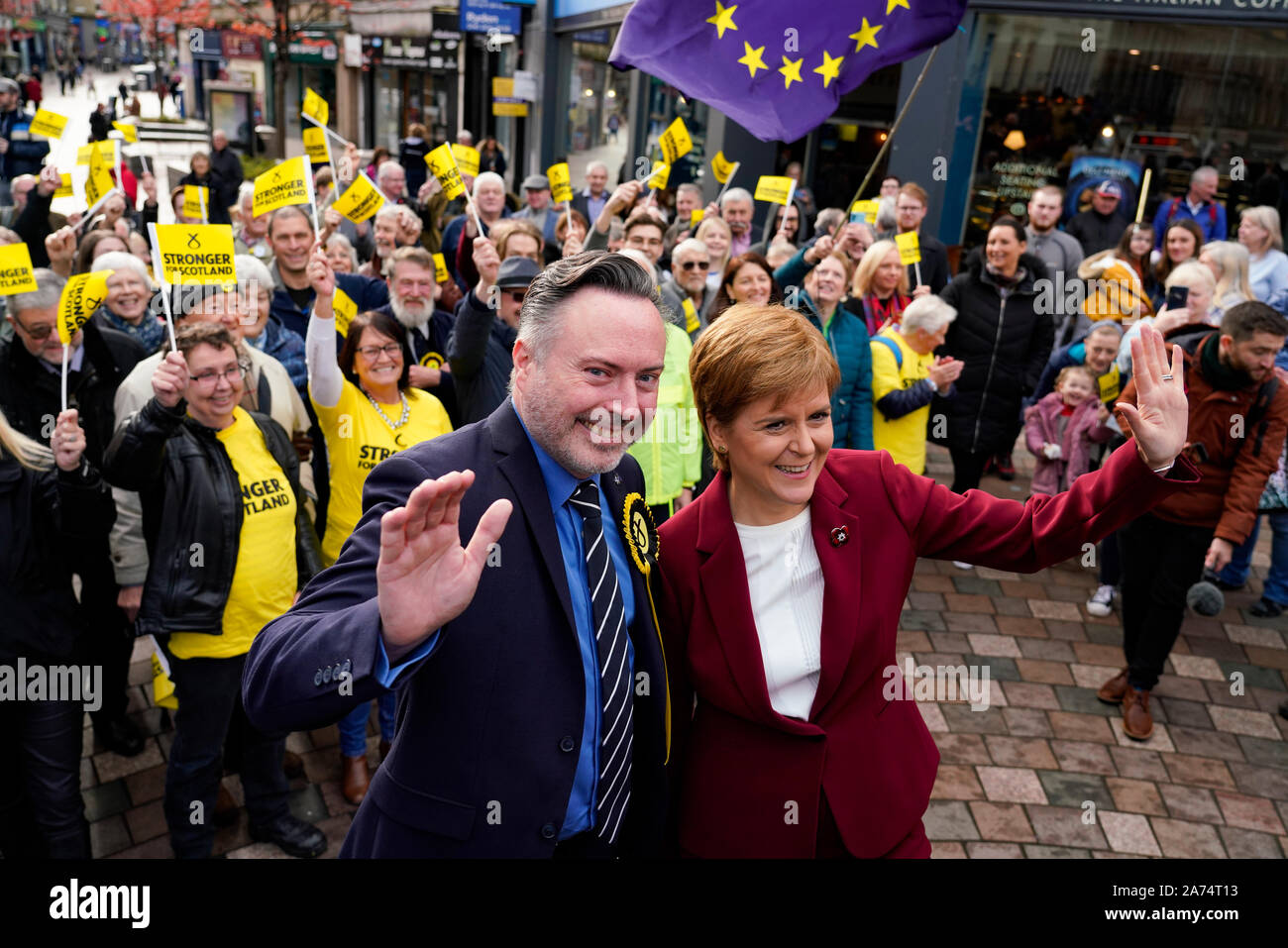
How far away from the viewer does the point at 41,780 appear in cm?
354

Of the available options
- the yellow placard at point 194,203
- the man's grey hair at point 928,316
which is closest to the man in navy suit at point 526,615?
the man's grey hair at point 928,316

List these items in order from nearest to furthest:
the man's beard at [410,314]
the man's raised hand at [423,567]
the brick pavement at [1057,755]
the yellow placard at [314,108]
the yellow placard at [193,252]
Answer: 1. the man's raised hand at [423,567]
2. the yellow placard at [193,252]
3. the brick pavement at [1057,755]
4. the man's beard at [410,314]
5. the yellow placard at [314,108]

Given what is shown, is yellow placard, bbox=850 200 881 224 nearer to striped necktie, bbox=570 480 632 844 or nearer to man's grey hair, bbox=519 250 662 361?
man's grey hair, bbox=519 250 662 361

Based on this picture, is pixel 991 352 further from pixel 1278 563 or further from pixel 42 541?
pixel 42 541

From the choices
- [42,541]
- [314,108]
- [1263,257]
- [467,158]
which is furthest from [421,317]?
[1263,257]

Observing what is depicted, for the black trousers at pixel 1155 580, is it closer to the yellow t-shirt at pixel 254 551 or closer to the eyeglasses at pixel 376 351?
the eyeglasses at pixel 376 351

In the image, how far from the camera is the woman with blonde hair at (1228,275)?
21.6 ft

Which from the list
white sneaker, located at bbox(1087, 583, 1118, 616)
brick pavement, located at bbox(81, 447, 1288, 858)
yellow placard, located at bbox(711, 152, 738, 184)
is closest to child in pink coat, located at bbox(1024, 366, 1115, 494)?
white sneaker, located at bbox(1087, 583, 1118, 616)

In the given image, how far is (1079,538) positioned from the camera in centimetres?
234

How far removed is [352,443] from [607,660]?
263cm

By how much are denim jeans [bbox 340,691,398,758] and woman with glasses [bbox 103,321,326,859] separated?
1.63ft

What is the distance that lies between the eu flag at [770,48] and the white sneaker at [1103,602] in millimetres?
3729

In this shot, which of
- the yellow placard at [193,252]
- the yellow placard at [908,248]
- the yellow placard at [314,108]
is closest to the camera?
the yellow placard at [193,252]
